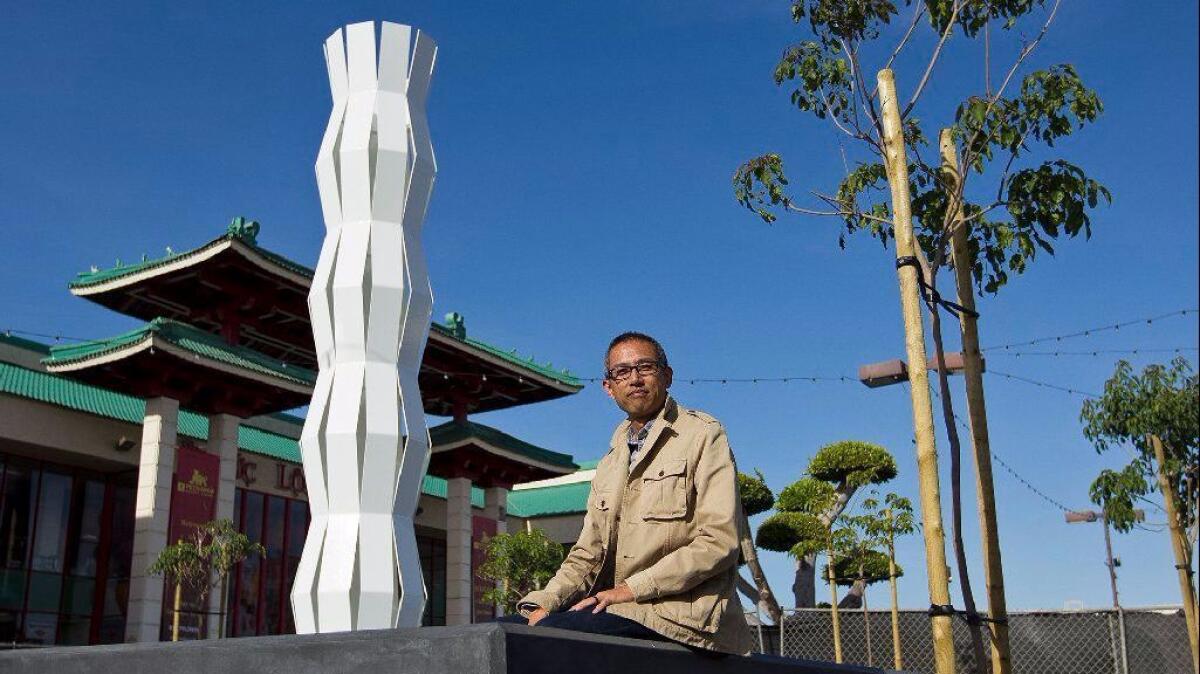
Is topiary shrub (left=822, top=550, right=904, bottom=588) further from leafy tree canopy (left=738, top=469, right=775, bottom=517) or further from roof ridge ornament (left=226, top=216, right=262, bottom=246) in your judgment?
roof ridge ornament (left=226, top=216, right=262, bottom=246)

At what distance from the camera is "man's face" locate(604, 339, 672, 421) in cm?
349

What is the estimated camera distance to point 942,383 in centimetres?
694

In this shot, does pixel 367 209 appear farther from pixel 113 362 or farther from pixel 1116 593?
pixel 1116 593

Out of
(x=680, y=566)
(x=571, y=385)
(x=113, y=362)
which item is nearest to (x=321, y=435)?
(x=680, y=566)

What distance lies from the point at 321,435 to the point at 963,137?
6.25 meters

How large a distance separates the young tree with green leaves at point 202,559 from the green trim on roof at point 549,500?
14733mm

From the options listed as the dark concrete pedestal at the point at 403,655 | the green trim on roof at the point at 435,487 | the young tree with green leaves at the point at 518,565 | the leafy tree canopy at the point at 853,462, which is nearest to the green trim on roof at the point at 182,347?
the young tree with green leaves at the point at 518,565

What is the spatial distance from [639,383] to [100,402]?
20860 millimetres

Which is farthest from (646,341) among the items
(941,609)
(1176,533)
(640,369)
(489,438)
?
(489,438)

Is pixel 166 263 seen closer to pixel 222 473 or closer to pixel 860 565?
pixel 222 473

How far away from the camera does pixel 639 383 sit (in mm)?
3494

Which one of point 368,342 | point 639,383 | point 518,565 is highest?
point 368,342

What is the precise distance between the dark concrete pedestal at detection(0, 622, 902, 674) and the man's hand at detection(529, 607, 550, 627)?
17.2 inches

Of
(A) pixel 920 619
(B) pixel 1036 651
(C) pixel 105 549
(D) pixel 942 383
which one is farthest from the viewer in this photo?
(C) pixel 105 549
